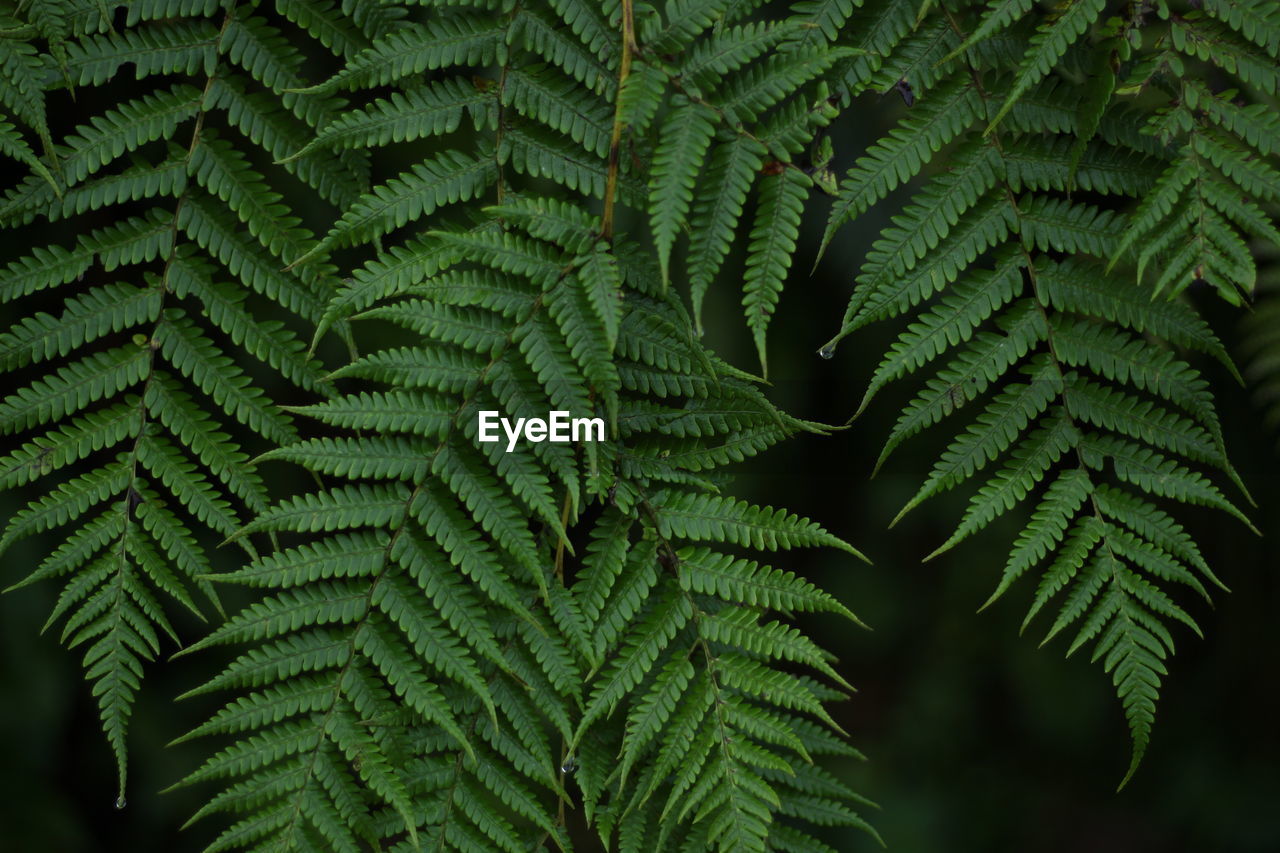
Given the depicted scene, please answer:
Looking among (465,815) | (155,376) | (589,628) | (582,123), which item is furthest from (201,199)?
(465,815)

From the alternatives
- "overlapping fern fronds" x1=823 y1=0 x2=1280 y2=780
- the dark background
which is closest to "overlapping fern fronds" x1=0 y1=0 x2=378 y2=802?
the dark background

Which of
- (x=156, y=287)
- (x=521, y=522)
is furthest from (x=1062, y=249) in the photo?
(x=156, y=287)

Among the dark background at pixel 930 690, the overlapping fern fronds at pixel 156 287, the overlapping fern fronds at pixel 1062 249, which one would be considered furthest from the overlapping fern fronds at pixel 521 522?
the dark background at pixel 930 690

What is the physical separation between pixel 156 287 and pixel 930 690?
7.84 ft

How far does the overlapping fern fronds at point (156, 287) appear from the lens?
1.46m

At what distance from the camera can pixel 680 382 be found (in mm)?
1444

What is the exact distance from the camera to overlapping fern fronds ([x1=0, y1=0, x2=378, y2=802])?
1460 mm

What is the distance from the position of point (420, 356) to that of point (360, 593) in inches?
15.2

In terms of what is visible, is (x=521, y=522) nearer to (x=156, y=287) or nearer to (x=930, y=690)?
(x=156, y=287)

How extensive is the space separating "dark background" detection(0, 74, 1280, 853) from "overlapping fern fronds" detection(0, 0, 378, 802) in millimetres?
792

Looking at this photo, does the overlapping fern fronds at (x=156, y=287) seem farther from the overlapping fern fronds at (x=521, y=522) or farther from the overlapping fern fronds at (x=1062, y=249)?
the overlapping fern fronds at (x=1062, y=249)

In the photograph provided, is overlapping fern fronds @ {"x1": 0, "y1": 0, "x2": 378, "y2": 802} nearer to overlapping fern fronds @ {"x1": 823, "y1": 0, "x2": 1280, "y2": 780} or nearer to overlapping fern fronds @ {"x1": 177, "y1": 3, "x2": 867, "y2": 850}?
overlapping fern fronds @ {"x1": 177, "y1": 3, "x2": 867, "y2": 850}

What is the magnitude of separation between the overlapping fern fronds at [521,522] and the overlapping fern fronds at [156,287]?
123 mm

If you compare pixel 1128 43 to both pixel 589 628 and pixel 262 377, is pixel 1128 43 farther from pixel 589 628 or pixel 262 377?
pixel 262 377
